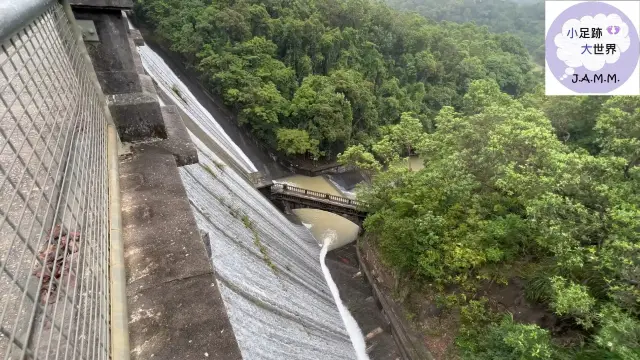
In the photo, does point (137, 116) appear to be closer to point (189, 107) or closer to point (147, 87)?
point (147, 87)

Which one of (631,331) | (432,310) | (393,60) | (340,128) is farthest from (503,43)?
(631,331)

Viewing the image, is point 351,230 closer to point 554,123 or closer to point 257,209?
point 257,209

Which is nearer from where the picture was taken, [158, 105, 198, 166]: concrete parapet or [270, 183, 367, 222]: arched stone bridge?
[158, 105, 198, 166]: concrete parapet

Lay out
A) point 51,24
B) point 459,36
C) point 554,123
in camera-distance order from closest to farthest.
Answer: point 51,24
point 554,123
point 459,36

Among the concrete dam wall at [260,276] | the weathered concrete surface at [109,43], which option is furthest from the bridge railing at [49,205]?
the concrete dam wall at [260,276]

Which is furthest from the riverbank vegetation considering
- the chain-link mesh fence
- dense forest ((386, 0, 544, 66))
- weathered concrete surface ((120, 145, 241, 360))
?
dense forest ((386, 0, 544, 66))

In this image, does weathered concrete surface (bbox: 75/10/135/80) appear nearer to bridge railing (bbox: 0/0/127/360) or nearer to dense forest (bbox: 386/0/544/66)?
bridge railing (bbox: 0/0/127/360)
